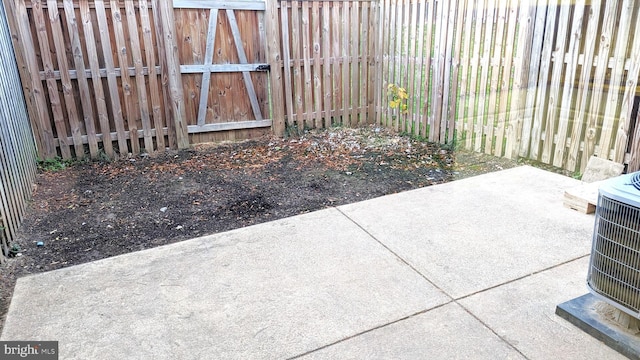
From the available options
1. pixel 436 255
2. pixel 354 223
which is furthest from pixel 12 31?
pixel 436 255

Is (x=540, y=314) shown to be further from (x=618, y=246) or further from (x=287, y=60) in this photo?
(x=287, y=60)

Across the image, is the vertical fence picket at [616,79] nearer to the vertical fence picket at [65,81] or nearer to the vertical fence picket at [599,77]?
the vertical fence picket at [599,77]

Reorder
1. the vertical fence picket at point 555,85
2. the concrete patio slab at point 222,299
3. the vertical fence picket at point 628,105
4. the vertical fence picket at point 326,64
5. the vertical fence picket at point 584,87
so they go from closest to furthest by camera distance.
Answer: the concrete patio slab at point 222,299
the vertical fence picket at point 628,105
the vertical fence picket at point 584,87
the vertical fence picket at point 555,85
the vertical fence picket at point 326,64

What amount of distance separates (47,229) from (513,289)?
3757 mm

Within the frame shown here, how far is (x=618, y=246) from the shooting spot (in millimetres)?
2010

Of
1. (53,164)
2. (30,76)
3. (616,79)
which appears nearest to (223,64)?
(30,76)

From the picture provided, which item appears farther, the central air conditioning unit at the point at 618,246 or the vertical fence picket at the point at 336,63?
the vertical fence picket at the point at 336,63

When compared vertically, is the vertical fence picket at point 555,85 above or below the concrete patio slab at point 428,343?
→ above

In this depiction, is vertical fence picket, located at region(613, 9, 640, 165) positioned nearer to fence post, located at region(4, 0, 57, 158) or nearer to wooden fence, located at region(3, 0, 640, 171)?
wooden fence, located at region(3, 0, 640, 171)

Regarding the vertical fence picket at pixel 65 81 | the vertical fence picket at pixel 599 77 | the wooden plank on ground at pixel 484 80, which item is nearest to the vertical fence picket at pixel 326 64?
the wooden plank on ground at pixel 484 80

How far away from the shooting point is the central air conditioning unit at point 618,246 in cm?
194

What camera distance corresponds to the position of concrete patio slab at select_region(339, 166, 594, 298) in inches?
113

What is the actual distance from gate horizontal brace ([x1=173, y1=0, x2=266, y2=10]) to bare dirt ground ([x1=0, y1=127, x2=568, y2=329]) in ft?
6.26

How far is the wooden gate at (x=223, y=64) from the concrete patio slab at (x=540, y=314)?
470 centimetres
